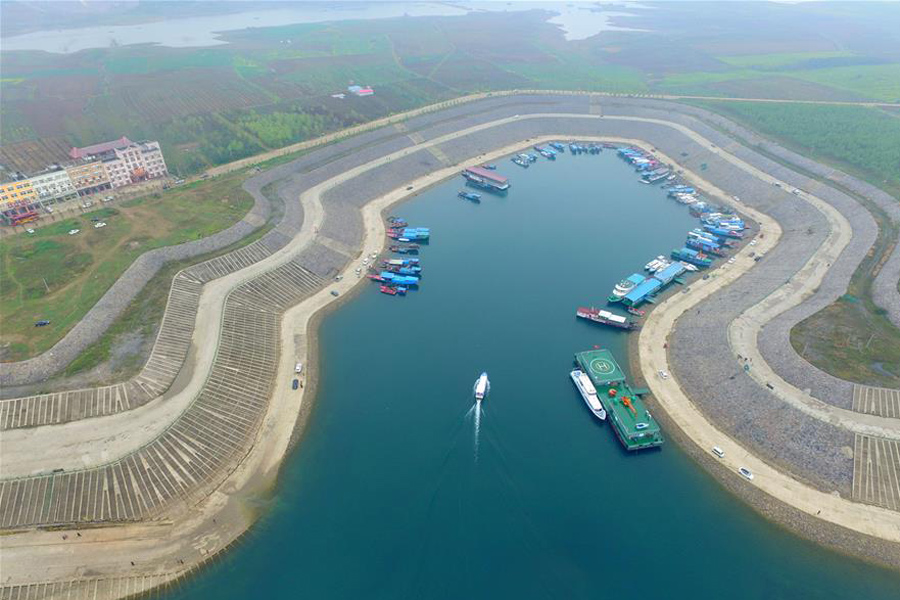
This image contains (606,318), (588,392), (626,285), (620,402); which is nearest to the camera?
(620,402)

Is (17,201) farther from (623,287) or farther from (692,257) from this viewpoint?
(692,257)

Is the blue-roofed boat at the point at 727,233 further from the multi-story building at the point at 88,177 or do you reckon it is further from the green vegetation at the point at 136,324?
the multi-story building at the point at 88,177

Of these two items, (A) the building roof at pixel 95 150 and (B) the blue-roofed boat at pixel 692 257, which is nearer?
(B) the blue-roofed boat at pixel 692 257

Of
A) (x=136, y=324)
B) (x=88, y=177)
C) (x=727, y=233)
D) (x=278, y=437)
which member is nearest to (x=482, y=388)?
(x=278, y=437)

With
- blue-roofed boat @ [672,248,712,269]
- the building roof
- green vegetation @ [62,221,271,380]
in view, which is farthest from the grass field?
blue-roofed boat @ [672,248,712,269]

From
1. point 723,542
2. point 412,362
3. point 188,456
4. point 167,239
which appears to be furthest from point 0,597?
point 723,542

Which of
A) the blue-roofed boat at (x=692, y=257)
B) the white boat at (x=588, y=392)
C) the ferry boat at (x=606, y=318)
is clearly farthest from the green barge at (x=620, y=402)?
the blue-roofed boat at (x=692, y=257)
